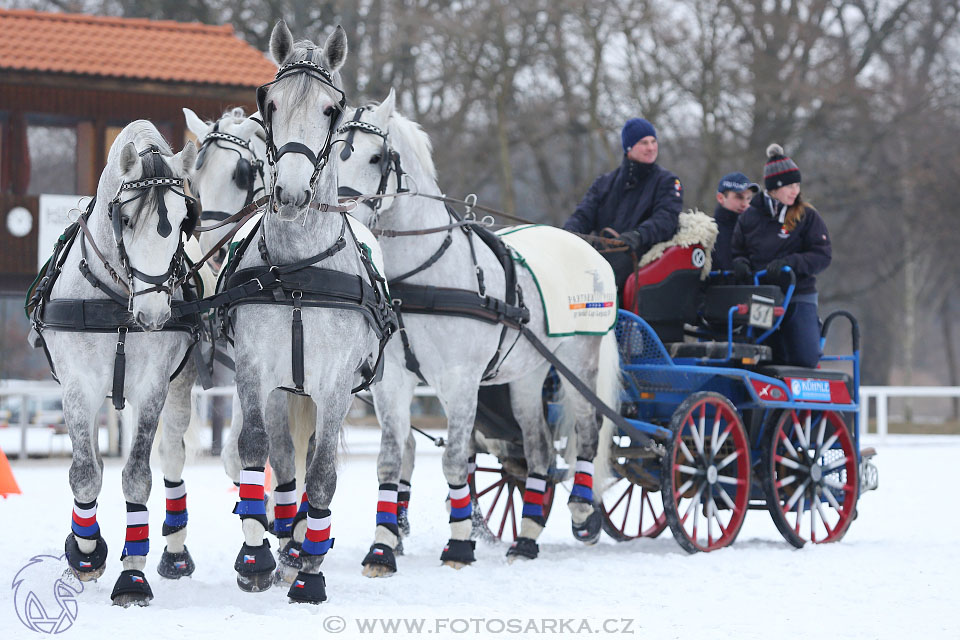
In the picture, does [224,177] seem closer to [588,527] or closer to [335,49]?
[335,49]

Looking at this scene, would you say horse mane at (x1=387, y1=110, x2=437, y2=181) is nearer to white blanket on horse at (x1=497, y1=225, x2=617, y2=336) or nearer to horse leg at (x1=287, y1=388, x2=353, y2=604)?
white blanket on horse at (x1=497, y1=225, x2=617, y2=336)

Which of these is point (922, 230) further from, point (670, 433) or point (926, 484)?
point (670, 433)

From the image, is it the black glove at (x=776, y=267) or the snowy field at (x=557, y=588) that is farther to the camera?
the black glove at (x=776, y=267)

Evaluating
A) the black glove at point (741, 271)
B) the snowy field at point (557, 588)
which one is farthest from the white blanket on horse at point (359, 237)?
the black glove at point (741, 271)

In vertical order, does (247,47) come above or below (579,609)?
above

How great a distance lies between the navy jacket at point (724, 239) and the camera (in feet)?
26.4

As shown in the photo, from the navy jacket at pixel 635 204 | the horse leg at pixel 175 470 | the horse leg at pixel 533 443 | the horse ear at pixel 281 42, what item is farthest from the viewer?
the navy jacket at pixel 635 204

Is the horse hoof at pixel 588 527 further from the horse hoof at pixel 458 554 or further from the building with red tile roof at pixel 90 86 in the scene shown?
the building with red tile roof at pixel 90 86

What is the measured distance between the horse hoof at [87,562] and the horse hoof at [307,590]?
3.18 ft

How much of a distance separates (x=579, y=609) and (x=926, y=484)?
7862mm

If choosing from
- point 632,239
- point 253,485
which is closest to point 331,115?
point 253,485

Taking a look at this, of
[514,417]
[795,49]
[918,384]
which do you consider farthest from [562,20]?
[918,384]

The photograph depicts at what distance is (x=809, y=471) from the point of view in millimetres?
7609

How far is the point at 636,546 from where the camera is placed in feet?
24.6
